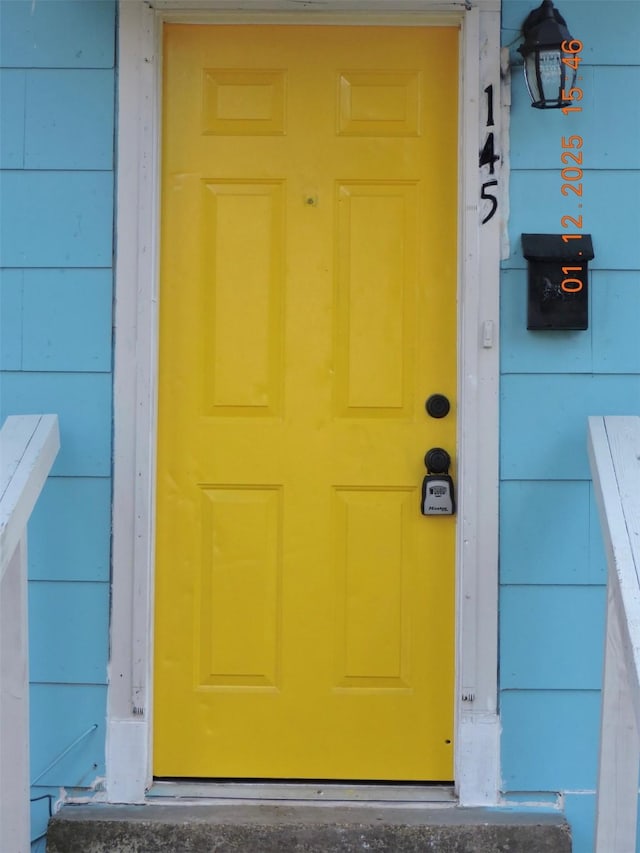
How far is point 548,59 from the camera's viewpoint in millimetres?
2344

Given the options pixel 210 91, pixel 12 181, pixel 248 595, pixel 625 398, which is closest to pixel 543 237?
pixel 625 398

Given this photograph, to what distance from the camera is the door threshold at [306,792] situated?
2465mm

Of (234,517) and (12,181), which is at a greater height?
(12,181)

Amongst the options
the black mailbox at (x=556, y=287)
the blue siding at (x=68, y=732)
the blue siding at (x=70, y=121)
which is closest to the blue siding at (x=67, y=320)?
the blue siding at (x=70, y=121)

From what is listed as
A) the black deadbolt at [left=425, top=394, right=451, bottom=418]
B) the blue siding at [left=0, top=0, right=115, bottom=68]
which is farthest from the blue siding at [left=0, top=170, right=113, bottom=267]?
the black deadbolt at [left=425, top=394, right=451, bottom=418]

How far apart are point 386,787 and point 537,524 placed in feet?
2.81

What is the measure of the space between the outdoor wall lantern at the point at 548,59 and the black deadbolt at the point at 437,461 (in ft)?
3.21

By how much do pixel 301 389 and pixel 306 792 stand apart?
113cm

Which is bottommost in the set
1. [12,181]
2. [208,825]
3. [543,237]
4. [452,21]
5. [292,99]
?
[208,825]

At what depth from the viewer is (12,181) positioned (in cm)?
253

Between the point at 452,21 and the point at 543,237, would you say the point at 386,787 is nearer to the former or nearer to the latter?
the point at 543,237

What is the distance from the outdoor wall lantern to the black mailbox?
1.20 feet

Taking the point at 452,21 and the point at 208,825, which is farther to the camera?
the point at 452,21

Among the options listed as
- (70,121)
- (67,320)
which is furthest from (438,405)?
(70,121)
